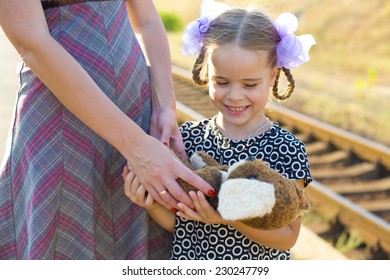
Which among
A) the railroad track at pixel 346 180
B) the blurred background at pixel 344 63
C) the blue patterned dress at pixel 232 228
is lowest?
the blurred background at pixel 344 63

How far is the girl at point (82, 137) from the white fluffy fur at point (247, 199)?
127 mm

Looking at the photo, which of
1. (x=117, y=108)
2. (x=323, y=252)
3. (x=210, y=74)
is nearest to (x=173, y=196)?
(x=117, y=108)

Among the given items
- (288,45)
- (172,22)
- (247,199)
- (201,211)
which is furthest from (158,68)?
(172,22)

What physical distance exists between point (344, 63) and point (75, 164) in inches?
366

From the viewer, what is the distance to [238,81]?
8.91 ft

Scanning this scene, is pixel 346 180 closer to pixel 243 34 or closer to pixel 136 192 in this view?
pixel 243 34

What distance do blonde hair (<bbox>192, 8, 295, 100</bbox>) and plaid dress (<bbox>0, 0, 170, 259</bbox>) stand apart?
26 cm

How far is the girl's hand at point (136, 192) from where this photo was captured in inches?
99.7

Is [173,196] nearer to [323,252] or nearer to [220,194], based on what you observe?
[220,194]

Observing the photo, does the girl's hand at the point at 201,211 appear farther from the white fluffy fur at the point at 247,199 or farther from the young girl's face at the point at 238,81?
the young girl's face at the point at 238,81

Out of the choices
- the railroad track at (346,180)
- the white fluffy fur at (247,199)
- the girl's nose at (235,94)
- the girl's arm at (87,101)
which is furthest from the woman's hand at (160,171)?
the railroad track at (346,180)

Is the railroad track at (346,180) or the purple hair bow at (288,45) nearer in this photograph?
the purple hair bow at (288,45)

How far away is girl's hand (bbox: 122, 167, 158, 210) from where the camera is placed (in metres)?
2.53
